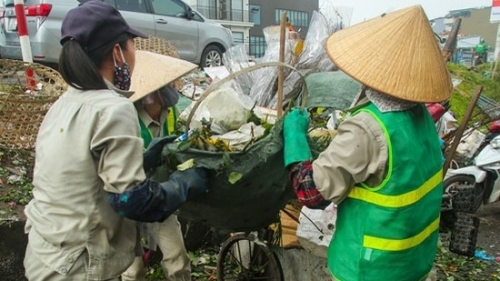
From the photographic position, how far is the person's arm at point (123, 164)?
4.66 feet

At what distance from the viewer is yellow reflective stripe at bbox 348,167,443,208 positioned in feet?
4.85

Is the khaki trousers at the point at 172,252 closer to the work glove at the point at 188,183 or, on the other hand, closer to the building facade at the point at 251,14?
the work glove at the point at 188,183

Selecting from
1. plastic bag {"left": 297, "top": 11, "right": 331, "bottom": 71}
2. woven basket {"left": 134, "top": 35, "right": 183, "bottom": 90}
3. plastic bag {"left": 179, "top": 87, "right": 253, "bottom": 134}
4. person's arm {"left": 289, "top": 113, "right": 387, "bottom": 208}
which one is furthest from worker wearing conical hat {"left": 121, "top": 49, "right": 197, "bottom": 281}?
woven basket {"left": 134, "top": 35, "right": 183, "bottom": 90}

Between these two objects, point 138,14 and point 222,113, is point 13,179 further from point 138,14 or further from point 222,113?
point 138,14

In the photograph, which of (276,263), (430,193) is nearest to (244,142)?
(430,193)

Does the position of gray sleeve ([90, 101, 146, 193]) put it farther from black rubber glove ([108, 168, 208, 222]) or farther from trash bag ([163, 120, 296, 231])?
trash bag ([163, 120, 296, 231])

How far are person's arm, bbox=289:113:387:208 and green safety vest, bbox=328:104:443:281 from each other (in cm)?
3

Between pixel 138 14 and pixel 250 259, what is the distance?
20.6 ft

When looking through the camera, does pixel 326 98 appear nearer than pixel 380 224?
No

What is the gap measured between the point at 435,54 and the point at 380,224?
2.08 ft

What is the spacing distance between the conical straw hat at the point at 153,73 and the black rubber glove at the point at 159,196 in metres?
0.74

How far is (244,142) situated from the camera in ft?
6.10

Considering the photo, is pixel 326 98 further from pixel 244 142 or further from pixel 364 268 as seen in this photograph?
pixel 364 268

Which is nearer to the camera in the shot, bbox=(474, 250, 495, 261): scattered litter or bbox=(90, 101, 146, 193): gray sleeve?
bbox=(90, 101, 146, 193): gray sleeve
